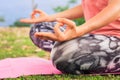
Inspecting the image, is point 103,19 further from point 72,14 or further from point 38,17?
point 38,17

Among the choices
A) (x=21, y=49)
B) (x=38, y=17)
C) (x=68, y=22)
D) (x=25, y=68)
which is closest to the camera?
(x=68, y=22)

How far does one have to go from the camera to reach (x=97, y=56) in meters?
3.60

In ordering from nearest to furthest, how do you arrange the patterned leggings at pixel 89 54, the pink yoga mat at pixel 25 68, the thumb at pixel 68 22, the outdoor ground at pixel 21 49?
the thumb at pixel 68 22
the patterned leggings at pixel 89 54
the outdoor ground at pixel 21 49
the pink yoga mat at pixel 25 68

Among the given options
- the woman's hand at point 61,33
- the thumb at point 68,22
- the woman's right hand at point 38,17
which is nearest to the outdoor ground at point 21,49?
the woman's hand at point 61,33

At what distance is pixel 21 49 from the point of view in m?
6.54

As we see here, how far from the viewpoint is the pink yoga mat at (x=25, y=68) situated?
3.88 m

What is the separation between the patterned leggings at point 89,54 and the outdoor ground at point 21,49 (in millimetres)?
88

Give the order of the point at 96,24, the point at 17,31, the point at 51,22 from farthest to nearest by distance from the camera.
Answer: the point at 17,31 < the point at 51,22 < the point at 96,24

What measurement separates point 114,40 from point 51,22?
0.93m

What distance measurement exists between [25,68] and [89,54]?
723 millimetres

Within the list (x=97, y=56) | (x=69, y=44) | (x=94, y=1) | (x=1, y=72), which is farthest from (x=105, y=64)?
(x=1, y=72)

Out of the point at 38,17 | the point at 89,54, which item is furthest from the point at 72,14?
the point at 89,54

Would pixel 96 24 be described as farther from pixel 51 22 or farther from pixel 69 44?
pixel 51 22

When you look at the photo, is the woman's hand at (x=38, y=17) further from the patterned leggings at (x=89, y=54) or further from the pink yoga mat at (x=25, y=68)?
the patterned leggings at (x=89, y=54)
